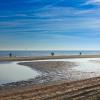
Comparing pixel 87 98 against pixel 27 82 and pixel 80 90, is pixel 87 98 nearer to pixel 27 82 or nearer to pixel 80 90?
pixel 80 90

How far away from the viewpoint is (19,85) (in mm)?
25219

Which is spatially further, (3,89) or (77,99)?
(3,89)

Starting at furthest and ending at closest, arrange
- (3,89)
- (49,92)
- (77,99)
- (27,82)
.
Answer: (27,82) → (3,89) → (49,92) → (77,99)

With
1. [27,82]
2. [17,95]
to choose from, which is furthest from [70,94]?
[27,82]

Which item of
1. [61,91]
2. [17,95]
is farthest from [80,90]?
[17,95]

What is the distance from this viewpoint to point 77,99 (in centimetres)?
1659

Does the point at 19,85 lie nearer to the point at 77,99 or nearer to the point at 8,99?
the point at 8,99

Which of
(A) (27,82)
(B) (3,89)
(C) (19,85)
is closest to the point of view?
(B) (3,89)

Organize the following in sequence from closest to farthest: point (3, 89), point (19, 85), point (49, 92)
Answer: point (49, 92) → point (3, 89) → point (19, 85)

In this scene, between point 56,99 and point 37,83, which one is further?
point 37,83

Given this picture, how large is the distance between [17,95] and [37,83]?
8.02 metres

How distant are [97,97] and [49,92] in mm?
3700

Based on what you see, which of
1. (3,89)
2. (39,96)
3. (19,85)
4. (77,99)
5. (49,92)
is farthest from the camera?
(19,85)

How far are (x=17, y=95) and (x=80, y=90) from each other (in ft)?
15.5
